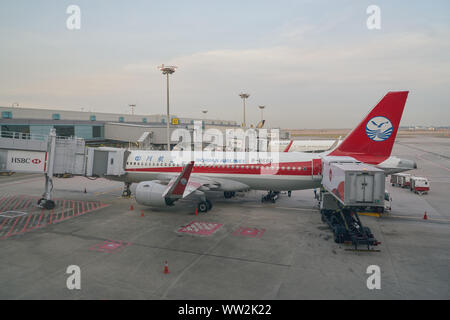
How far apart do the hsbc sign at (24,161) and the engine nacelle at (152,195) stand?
859 cm

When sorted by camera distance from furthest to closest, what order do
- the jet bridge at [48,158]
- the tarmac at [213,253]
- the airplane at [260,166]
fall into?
the jet bridge at [48,158], the airplane at [260,166], the tarmac at [213,253]

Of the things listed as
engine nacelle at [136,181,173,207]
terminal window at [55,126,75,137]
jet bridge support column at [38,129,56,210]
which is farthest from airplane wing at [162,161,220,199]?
terminal window at [55,126,75,137]

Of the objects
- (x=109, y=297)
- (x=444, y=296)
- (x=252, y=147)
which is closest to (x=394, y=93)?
(x=444, y=296)

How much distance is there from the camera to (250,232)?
17453 mm

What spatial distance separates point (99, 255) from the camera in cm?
1384

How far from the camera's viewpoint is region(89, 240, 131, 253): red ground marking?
47.5ft

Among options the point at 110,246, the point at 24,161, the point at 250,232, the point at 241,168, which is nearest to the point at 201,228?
the point at 250,232

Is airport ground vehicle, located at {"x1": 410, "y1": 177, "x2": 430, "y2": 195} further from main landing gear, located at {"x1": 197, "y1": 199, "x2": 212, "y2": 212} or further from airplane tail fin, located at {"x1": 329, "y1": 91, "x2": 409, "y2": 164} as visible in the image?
main landing gear, located at {"x1": 197, "y1": 199, "x2": 212, "y2": 212}

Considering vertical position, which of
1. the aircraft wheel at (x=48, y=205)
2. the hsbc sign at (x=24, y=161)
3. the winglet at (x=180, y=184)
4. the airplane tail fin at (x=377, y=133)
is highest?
the airplane tail fin at (x=377, y=133)

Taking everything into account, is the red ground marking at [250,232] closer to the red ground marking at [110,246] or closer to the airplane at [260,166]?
the airplane at [260,166]

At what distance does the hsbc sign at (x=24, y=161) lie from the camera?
2206 centimetres

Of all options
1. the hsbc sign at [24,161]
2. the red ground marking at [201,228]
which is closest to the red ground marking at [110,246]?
the red ground marking at [201,228]
